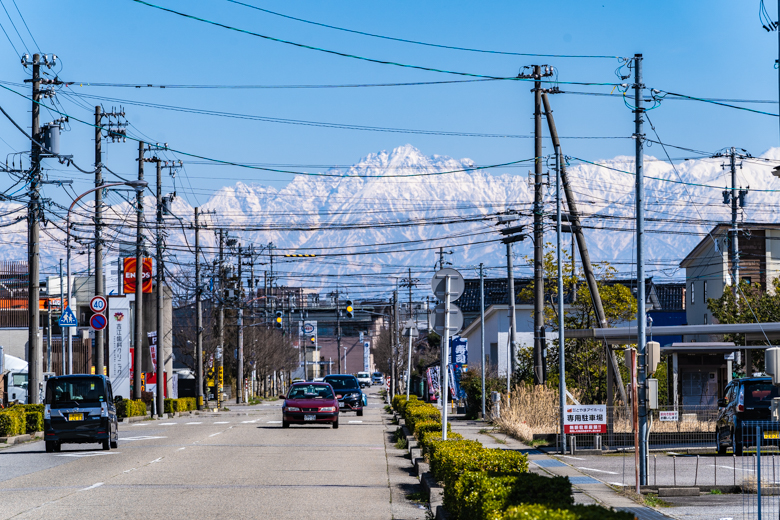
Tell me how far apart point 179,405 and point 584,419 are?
111ft

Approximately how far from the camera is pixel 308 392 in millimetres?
35500

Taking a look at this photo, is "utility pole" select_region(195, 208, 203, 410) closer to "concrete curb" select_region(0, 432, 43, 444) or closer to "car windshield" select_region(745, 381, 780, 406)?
"concrete curb" select_region(0, 432, 43, 444)

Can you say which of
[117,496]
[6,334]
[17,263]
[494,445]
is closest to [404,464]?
[494,445]

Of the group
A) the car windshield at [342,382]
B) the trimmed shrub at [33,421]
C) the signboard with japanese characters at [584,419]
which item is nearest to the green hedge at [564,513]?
the signboard with japanese characters at [584,419]

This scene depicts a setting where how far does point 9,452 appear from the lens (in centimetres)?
2386

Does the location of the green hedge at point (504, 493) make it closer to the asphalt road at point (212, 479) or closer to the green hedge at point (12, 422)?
the asphalt road at point (212, 479)

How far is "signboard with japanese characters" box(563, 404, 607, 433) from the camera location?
22.8 metres

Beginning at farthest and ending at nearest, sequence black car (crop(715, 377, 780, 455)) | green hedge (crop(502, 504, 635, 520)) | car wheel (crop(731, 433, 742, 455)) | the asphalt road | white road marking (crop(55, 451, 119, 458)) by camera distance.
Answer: white road marking (crop(55, 451, 119, 458))
black car (crop(715, 377, 780, 455))
car wheel (crop(731, 433, 742, 455))
the asphalt road
green hedge (crop(502, 504, 635, 520))

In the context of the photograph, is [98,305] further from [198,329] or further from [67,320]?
[198,329]

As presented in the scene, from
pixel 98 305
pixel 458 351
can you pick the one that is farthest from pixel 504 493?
pixel 458 351

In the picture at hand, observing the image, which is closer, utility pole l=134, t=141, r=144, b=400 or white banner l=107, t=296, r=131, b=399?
utility pole l=134, t=141, r=144, b=400

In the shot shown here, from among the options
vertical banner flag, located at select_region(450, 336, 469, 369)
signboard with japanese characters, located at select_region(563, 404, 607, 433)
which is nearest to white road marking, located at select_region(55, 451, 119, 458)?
signboard with japanese characters, located at select_region(563, 404, 607, 433)

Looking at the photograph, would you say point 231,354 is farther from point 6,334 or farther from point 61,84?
point 61,84

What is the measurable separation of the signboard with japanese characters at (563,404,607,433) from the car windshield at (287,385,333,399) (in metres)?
13.7
